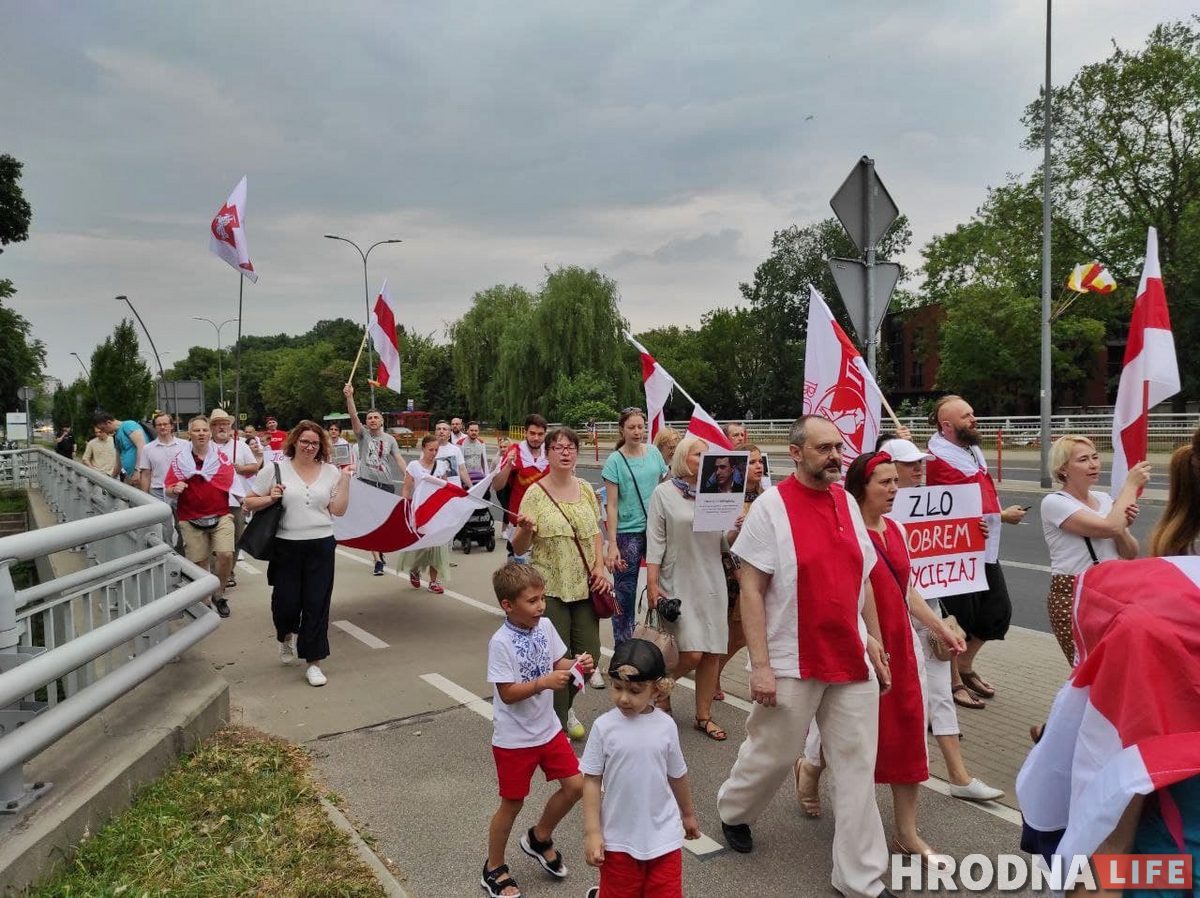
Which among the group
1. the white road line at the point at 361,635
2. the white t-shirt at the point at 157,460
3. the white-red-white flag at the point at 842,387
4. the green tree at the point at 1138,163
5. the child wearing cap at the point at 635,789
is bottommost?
the white road line at the point at 361,635

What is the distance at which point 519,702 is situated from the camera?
344cm

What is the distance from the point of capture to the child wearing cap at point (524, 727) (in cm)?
335

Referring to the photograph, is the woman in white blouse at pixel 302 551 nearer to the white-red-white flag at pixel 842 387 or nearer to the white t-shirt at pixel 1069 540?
the white-red-white flag at pixel 842 387

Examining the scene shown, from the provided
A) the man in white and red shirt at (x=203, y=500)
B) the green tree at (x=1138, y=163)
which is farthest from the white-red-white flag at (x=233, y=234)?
the green tree at (x=1138, y=163)

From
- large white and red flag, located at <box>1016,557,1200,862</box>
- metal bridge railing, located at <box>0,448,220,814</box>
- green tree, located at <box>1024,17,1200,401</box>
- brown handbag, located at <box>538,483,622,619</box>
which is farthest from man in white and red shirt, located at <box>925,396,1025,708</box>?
green tree, located at <box>1024,17,1200,401</box>

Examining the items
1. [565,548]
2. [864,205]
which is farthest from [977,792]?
[864,205]

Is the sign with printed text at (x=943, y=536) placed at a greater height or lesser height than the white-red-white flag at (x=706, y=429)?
lesser

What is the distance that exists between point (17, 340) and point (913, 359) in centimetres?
6110

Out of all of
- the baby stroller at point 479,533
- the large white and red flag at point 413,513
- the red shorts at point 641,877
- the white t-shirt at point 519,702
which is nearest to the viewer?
the red shorts at point 641,877

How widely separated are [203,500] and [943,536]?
22.1 ft

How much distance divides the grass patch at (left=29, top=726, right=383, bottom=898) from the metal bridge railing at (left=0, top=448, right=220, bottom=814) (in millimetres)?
396

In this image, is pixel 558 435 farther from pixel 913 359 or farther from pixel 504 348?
pixel 913 359

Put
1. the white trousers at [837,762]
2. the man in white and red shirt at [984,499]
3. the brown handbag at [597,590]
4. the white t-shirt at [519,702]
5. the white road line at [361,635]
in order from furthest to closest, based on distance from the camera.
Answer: the white road line at [361,635] → the man in white and red shirt at [984,499] → the brown handbag at [597,590] → the white t-shirt at [519,702] → the white trousers at [837,762]

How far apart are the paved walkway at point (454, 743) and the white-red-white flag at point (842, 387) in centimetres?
185
